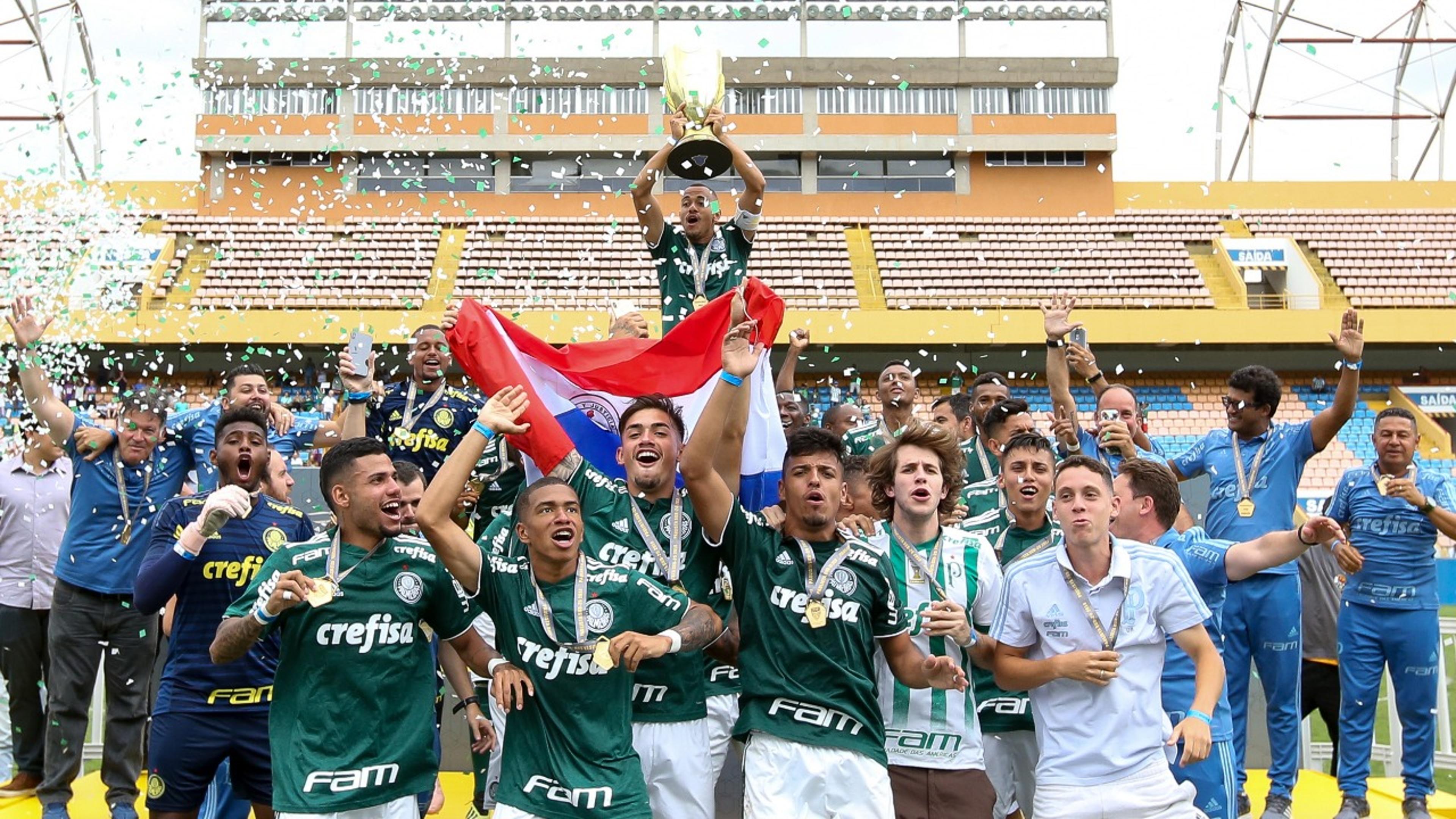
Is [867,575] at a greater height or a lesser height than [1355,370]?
lesser

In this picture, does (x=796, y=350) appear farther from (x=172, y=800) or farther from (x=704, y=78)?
(x=172, y=800)

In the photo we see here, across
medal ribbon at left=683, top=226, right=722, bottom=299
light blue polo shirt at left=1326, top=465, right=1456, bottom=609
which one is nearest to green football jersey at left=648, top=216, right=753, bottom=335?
medal ribbon at left=683, top=226, right=722, bottom=299

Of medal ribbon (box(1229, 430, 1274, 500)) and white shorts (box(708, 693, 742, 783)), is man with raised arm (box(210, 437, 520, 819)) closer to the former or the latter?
white shorts (box(708, 693, 742, 783))

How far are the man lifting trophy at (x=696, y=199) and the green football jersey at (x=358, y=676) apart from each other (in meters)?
2.68

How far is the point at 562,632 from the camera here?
429 centimetres

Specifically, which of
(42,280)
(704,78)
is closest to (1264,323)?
(704,78)

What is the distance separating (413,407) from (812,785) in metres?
3.88

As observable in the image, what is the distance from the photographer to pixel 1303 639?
882 centimetres

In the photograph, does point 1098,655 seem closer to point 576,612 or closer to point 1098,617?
point 1098,617

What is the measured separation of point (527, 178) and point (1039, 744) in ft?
94.2

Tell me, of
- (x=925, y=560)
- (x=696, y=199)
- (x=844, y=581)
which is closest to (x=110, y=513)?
(x=696, y=199)

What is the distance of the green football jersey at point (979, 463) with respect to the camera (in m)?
7.10

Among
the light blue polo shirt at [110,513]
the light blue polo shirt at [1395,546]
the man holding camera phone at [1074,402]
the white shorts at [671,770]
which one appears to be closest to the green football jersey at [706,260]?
the man holding camera phone at [1074,402]

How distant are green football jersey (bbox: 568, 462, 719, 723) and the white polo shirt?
113 cm
